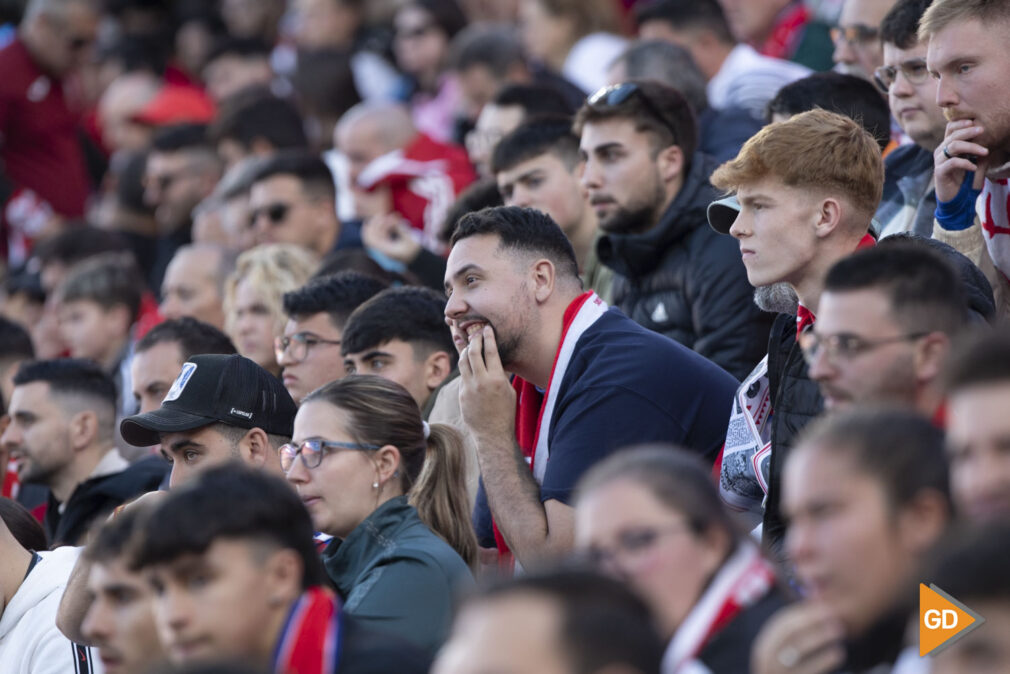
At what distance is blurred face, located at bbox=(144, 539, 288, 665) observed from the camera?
3.36 m

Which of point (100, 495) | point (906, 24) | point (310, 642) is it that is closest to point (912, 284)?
Answer: point (310, 642)

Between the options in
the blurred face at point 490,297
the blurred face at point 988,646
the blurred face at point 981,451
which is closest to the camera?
the blurred face at point 988,646

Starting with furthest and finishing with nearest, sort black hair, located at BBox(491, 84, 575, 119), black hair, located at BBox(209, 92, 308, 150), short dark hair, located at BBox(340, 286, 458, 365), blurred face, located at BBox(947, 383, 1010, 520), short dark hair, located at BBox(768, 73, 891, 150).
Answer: black hair, located at BBox(209, 92, 308, 150) → black hair, located at BBox(491, 84, 575, 119) → short dark hair, located at BBox(768, 73, 891, 150) → short dark hair, located at BBox(340, 286, 458, 365) → blurred face, located at BBox(947, 383, 1010, 520)

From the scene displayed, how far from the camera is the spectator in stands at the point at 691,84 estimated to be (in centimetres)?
720

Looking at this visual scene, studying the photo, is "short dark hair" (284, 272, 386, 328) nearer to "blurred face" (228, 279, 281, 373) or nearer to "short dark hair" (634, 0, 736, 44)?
"blurred face" (228, 279, 281, 373)

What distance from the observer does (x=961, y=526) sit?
103 inches

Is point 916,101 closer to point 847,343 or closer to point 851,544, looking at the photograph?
point 847,343

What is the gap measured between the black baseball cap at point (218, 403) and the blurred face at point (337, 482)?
2.22ft

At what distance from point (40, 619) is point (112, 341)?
421cm

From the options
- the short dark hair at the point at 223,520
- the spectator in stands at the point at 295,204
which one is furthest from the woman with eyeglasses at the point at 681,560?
the spectator in stands at the point at 295,204

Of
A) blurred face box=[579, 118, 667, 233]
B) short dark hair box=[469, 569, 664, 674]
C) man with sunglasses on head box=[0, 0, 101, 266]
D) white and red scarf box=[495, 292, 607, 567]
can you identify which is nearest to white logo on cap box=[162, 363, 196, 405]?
white and red scarf box=[495, 292, 607, 567]

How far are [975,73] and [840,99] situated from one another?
132 centimetres

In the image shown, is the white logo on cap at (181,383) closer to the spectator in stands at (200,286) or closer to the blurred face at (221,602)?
the blurred face at (221,602)

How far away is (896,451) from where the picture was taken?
288 centimetres
